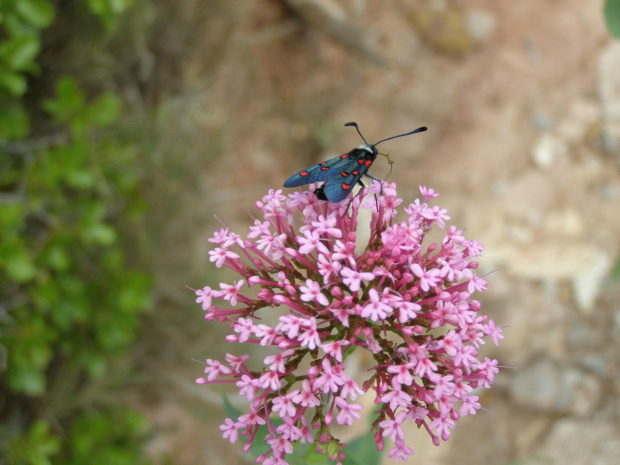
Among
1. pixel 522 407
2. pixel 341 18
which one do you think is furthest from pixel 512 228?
pixel 341 18

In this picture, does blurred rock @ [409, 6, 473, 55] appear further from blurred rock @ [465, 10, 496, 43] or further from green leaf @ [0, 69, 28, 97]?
green leaf @ [0, 69, 28, 97]

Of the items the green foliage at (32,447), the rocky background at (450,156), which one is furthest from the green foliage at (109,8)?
the green foliage at (32,447)

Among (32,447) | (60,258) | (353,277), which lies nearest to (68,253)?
(60,258)

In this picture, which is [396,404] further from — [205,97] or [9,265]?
[205,97]

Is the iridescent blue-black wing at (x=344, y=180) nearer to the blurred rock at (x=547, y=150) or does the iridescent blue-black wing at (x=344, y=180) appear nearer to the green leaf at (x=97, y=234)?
the green leaf at (x=97, y=234)

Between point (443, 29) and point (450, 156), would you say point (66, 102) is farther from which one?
point (443, 29)

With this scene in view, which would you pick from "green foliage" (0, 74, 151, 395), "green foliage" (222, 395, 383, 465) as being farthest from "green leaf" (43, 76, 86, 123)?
"green foliage" (222, 395, 383, 465)
